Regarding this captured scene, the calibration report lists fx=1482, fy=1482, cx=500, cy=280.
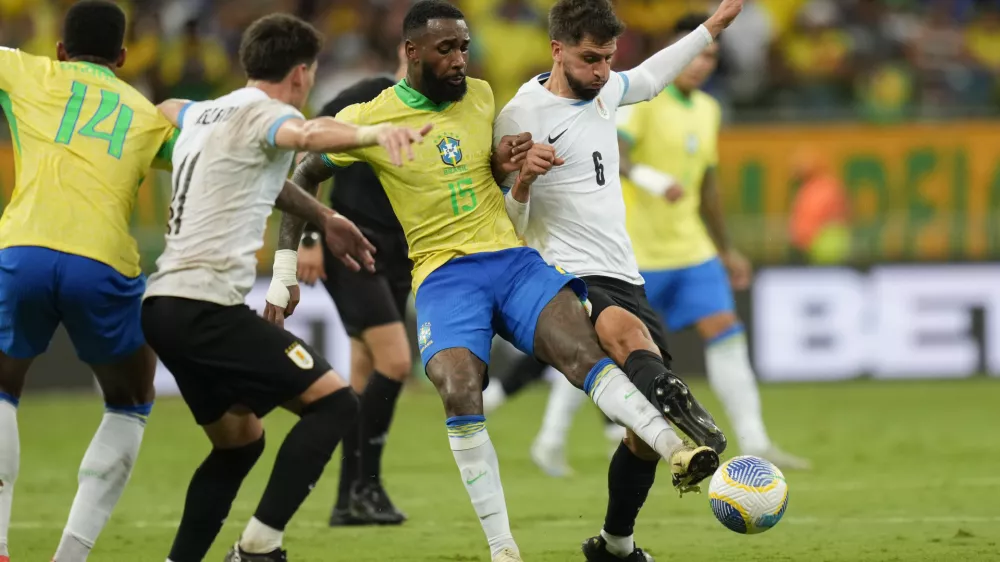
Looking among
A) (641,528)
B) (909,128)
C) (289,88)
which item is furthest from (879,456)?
(909,128)

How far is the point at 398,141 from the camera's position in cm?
509

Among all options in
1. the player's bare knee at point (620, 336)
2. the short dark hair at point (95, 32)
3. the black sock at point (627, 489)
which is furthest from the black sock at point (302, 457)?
the short dark hair at point (95, 32)

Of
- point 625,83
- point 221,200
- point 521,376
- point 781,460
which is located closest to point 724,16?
point 625,83

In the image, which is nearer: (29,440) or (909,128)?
(29,440)

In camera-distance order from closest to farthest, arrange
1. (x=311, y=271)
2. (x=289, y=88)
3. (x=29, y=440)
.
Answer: (x=289, y=88)
(x=311, y=271)
(x=29, y=440)

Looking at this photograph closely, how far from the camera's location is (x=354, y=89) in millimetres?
7898

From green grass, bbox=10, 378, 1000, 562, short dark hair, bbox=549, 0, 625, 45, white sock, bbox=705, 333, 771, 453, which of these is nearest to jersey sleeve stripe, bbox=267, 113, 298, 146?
short dark hair, bbox=549, 0, 625, 45

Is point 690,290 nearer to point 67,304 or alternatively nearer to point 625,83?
point 625,83

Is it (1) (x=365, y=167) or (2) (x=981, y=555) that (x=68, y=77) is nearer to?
(1) (x=365, y=167)

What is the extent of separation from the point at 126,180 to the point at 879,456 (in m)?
6.28

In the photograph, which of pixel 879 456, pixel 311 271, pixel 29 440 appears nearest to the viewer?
pixel 311 271

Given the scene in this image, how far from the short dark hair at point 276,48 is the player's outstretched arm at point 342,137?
44cm

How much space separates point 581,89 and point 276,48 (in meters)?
1.38

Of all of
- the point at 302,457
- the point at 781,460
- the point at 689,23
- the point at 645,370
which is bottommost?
the point at 781,460
